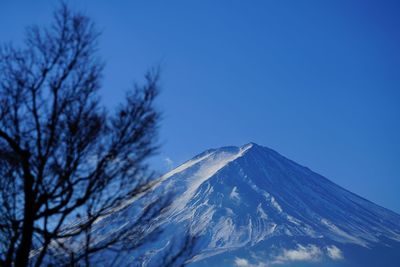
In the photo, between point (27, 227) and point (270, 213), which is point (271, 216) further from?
point (27, 227)

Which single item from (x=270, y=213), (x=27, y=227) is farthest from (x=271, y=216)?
(x=27, y=227)

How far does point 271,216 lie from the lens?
91.3 metres

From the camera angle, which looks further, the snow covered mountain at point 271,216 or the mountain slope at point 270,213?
the mountain slope at point 270,213

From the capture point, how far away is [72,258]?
4.01 metres

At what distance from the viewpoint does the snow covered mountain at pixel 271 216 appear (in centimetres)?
8144

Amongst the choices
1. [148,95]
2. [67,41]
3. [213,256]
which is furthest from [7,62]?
[213,256]

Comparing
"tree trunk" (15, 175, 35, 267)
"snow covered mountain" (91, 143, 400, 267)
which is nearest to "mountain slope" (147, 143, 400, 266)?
"snow covered mountain" (91, 143, 400, 267)

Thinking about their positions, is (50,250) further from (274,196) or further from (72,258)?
(274,196)

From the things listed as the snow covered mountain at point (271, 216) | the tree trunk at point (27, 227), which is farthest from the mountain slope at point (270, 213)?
the tree trunk at point (27, 227)

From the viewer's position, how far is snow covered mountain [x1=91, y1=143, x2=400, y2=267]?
81438 millimetres

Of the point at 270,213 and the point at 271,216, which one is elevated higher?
the point at 270,213

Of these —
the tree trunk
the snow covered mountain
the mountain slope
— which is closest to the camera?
the tree trunk

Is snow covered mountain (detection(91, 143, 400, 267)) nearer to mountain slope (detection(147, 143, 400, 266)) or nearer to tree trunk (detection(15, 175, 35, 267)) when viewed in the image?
mountain slope (detection(147, 143, 400, 266))

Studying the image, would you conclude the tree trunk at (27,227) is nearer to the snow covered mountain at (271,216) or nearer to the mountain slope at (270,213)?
the snow covered mountain at (271,216)
